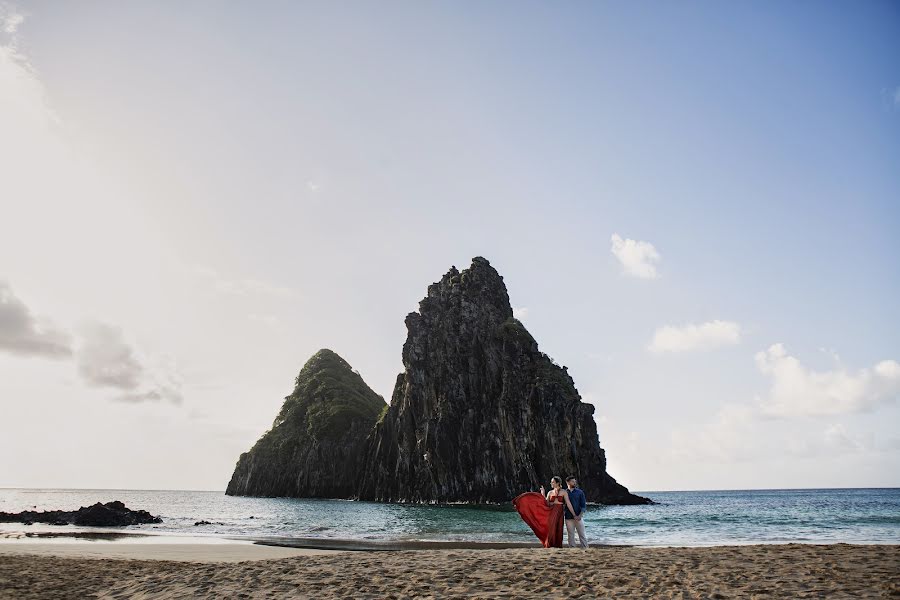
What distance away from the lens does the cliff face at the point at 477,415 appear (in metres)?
99.4

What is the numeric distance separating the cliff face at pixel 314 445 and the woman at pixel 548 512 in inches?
4836

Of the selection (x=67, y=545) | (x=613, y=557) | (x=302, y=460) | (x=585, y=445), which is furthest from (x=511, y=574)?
(x=302, y=460)

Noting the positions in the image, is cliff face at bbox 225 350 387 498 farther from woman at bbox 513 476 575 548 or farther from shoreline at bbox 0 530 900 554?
woman at bbox 513 476 575 548

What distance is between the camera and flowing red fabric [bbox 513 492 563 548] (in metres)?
18.1

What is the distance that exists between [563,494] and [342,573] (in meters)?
8.99

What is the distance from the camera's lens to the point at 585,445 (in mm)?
98812

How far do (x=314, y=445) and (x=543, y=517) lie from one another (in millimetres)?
141767

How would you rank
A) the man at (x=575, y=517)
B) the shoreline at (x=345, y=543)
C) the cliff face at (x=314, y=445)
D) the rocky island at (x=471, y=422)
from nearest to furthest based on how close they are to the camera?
the man at (x=575, y=517)
the shoreline at (x=345, y=543)
the rocky island at (x=471, y=422)
the cliff face at (x=314, y=445)

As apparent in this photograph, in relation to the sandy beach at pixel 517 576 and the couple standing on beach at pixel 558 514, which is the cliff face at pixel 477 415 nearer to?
the couple standing on beach at pixel 558 514

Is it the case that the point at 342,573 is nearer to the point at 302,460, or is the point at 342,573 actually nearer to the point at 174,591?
the point at 174,591

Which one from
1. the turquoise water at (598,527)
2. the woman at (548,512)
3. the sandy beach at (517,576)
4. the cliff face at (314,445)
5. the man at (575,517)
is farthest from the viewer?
the cliff face at (314,445)

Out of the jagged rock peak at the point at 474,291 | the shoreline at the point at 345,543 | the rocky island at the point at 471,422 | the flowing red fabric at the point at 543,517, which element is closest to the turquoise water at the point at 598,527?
the shoreline at the point at 345,543

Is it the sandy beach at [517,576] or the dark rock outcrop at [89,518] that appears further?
the dark rock outcrop at [89,518]

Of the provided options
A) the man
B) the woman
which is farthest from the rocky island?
the man
